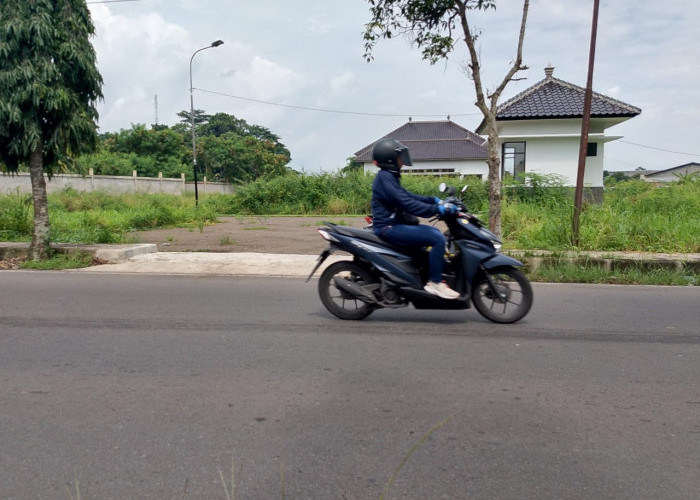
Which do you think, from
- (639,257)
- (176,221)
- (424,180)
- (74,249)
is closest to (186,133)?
(424,180)

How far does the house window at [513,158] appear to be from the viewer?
23.2 metres

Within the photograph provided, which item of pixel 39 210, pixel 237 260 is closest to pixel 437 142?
pixel 237 260

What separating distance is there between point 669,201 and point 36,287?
13.4 m

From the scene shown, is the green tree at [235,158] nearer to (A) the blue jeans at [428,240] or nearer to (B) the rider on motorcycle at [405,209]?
(B) the rider on motorcycle at [405,209]

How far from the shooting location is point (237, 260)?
34.6 feet

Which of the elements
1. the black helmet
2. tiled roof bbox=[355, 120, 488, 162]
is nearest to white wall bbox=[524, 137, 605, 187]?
the black helmet

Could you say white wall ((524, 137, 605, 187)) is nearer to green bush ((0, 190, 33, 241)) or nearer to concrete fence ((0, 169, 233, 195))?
concrete fence ((0, 169, 233, 195))

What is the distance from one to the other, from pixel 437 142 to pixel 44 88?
142ft

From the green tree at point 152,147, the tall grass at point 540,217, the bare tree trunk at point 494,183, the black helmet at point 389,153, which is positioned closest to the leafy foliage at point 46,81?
the tall grass at point 540,217

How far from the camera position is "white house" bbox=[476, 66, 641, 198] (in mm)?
21875

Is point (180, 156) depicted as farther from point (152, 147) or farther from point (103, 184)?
point (103, 184)

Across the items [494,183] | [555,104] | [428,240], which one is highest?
[555,104]

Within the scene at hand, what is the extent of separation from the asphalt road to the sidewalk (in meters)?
3.08

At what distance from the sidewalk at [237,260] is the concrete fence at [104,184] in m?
12.1
